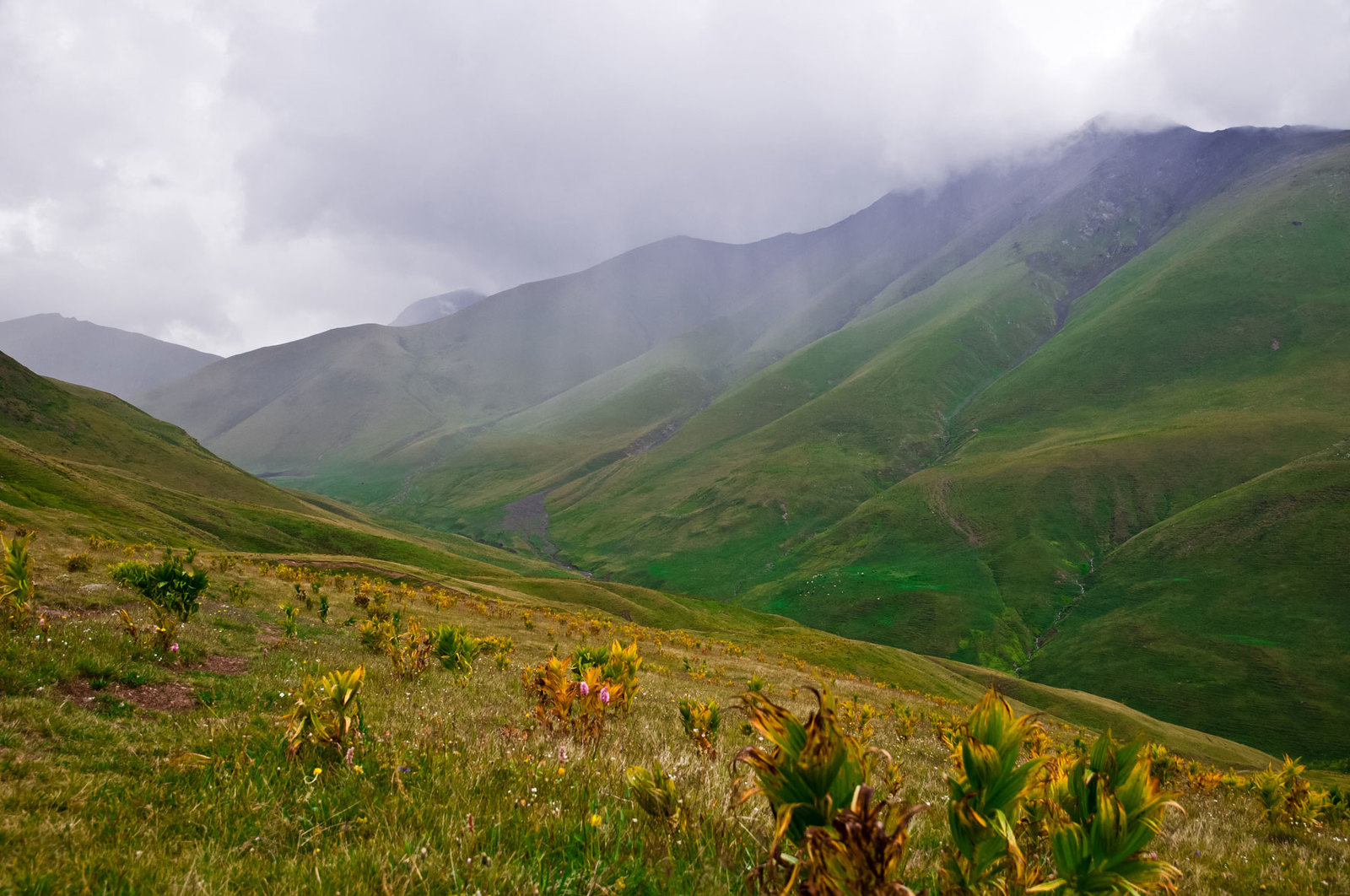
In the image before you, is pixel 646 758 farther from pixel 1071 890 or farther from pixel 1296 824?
pixel 1296 824

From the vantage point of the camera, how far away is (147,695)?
27.2 ft

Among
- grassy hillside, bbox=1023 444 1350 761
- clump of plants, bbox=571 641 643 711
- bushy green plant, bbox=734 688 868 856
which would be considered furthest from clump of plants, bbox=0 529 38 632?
grassy hillside, bbox=1023 444 1350 761

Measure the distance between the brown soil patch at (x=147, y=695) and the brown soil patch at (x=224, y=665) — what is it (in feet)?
5.42

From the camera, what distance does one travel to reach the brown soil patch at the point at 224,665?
10.5 meters

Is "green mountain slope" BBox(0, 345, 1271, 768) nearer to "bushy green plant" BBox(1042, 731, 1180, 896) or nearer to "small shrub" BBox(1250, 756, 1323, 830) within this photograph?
"bushy green plant" BBox(1042, 731, 1180, 896)

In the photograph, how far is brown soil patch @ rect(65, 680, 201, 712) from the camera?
761 centimetres

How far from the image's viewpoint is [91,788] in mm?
4648

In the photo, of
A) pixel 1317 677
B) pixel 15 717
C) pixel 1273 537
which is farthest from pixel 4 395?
pixel 1273 537

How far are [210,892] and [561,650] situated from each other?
2319 centimetres

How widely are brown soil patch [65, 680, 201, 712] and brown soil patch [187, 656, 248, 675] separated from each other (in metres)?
1.65

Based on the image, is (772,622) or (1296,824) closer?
(1296,824)

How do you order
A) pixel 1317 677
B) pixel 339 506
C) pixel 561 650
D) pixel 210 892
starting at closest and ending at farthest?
pixel 210 892 → pixel 561 650 → pixel 1317 677 → pixel 339 506

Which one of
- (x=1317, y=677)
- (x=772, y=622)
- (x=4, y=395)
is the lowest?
(x=1317, y=677)

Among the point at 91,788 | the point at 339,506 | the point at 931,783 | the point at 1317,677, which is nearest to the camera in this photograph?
the point at 91,788
